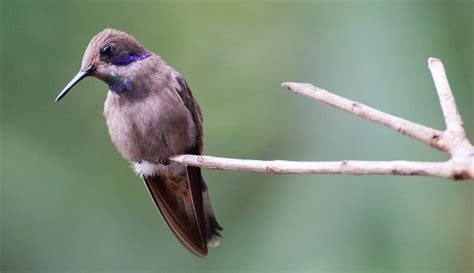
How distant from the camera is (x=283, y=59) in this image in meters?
3.03

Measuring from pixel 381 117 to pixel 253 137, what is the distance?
160 centimetres

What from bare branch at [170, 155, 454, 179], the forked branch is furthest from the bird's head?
the forked branch

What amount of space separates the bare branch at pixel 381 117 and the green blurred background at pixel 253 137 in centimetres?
78

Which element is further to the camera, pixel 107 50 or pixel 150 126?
pixel 150 126

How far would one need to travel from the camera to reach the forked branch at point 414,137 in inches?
51.1

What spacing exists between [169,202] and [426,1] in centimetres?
117

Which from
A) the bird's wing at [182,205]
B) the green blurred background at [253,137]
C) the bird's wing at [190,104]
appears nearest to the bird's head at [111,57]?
the bird's wing at [190,104]

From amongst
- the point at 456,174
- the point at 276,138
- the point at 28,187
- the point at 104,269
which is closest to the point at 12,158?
the point at 28,187

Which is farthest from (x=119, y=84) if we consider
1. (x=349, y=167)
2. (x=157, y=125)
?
(x=349, y=167)

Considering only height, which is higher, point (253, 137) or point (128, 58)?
point (128, 58)

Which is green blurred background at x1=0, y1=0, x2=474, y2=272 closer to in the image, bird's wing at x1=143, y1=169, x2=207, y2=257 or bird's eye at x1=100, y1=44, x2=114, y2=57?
bird's wing at x1=143, y1=169, x2=207, y2=257

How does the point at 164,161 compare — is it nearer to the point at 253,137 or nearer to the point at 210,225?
the point at 210,225

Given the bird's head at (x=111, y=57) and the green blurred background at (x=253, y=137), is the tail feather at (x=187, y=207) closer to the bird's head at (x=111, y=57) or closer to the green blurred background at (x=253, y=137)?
the green blurred background at (x=253, y=137)

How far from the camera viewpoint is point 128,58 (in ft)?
8.58
